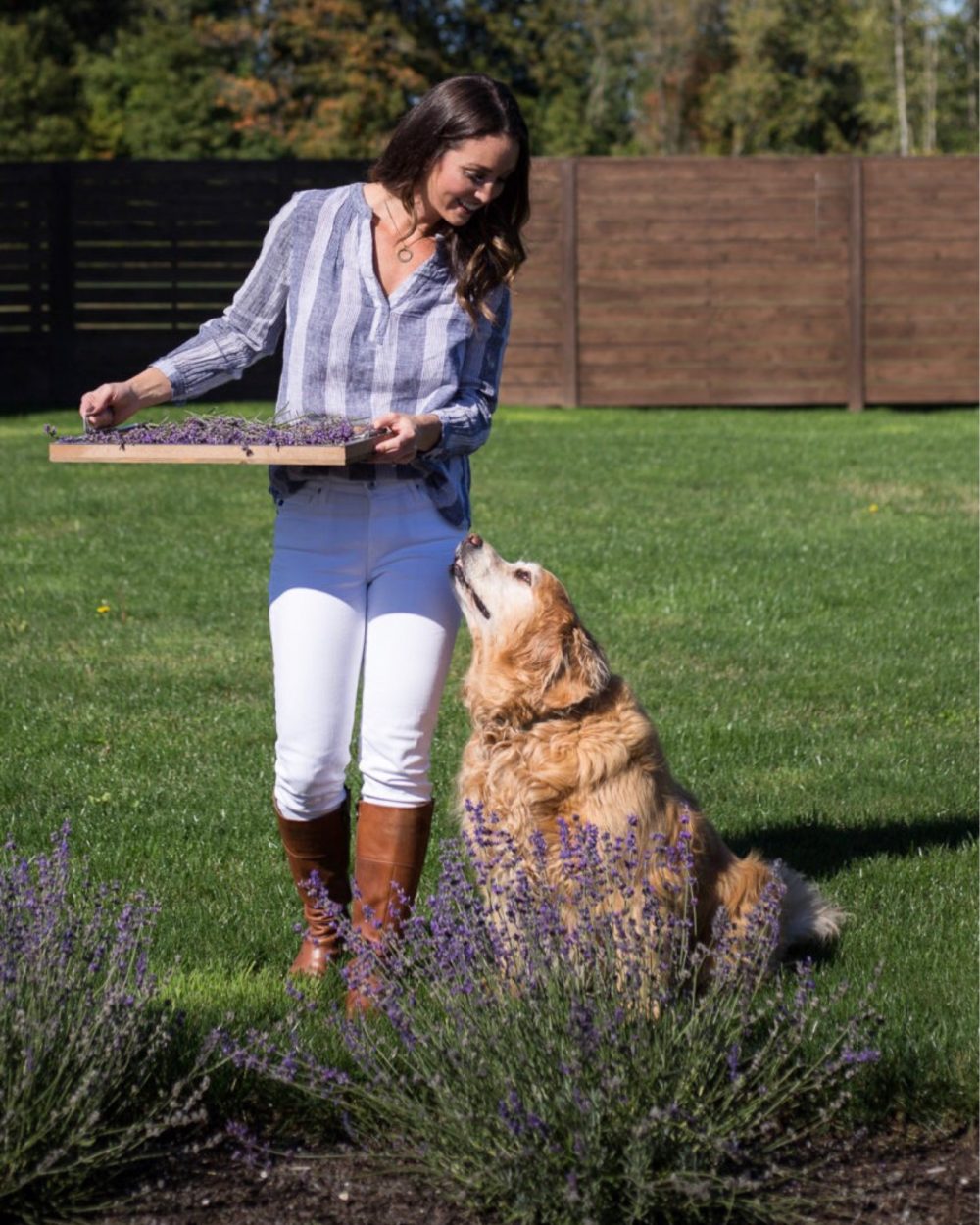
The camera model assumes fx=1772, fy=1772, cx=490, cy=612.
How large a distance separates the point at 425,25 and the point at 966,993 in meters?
36.1

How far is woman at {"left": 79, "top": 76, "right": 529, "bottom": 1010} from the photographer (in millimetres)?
4312

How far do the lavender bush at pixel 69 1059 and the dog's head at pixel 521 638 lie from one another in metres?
1.16

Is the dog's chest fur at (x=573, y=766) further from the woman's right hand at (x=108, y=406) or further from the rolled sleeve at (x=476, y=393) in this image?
the woman's right hand at (x=108, y=406)

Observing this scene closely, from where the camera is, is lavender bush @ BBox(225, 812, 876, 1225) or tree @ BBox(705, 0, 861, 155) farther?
tree @ BBox(705, 0, 861, 155)

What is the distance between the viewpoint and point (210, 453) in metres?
4.13

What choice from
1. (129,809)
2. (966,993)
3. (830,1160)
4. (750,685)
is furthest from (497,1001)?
(750,685)

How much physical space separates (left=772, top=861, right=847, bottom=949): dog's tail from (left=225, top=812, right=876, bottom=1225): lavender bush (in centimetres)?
92

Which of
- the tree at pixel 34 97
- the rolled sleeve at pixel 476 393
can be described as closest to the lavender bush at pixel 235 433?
the rolled sleeve at pixel 476 393

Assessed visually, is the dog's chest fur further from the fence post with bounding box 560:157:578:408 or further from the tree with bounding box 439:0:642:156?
the tree with bounding box 439:0:642:156

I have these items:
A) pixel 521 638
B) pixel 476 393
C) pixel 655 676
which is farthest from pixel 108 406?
pixel 655 676

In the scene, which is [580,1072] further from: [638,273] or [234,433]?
[638,273]

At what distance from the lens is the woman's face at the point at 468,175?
13.6 feet

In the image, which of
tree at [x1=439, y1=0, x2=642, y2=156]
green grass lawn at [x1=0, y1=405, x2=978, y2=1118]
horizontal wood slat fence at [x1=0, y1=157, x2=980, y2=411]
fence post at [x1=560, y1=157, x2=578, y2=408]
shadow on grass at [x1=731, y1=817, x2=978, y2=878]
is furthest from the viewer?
tree at [x1=439, y1=0, x2=642, y2=156]

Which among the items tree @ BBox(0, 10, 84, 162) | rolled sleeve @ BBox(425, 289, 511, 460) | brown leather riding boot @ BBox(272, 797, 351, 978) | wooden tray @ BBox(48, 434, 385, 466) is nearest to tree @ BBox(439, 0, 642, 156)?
tree @ BBox(0, 10, 84, 162)
